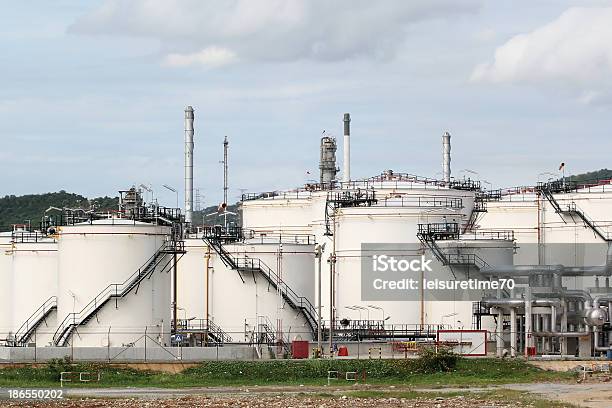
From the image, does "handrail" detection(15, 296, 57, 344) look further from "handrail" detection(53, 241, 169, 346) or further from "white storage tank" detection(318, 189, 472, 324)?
"white storage tank" detection(318, 189, 472, 324)

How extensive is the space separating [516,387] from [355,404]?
1054 cm

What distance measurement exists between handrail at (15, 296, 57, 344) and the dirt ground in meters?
26.3

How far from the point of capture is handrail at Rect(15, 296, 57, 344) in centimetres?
8269

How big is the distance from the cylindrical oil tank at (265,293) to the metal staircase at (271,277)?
0.17 ft

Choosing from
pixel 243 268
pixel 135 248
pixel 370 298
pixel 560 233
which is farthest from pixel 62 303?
A: pixel 560 233

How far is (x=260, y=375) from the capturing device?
6781 cm

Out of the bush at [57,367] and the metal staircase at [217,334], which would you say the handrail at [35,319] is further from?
the bush at [57,367]

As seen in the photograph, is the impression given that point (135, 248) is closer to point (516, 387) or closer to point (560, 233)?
point (516, 387)

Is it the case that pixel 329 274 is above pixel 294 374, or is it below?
above

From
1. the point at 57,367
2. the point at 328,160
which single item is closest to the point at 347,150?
the point at 328,160

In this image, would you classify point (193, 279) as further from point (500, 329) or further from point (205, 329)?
point (500, 329)

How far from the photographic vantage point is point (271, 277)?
8162 cm

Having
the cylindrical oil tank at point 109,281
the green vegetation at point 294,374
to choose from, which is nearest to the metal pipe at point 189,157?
the cylindrical oil tank at point 109,281

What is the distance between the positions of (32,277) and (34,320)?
283 centimetres
